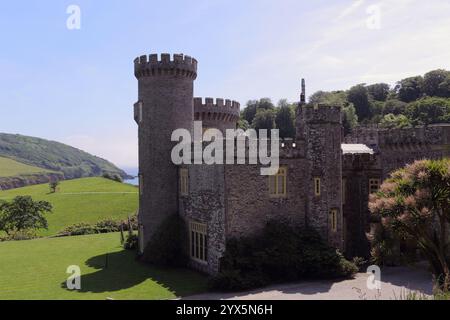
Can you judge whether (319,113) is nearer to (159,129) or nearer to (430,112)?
(159,129)

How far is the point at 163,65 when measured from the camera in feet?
94.5

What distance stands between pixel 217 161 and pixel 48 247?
73.7 feet

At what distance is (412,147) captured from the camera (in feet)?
92.2

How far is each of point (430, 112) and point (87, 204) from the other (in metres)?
70.8

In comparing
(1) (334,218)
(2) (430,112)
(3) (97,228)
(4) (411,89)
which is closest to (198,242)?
(1) (334,218)

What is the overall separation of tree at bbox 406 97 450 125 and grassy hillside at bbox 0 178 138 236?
59.9 metres

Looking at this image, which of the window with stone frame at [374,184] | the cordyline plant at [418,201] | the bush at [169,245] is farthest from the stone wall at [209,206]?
the window with stone frame at [374,184]

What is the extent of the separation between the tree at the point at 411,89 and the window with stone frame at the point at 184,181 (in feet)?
334

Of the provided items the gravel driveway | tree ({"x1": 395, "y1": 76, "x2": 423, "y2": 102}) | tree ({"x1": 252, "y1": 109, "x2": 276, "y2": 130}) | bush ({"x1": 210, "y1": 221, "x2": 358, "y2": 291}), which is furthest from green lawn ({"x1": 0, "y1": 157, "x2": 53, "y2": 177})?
the gravel driveway

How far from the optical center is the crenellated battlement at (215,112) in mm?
35156

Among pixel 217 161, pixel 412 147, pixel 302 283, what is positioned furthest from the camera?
pixel 412 147

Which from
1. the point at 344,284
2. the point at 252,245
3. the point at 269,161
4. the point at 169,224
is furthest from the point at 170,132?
the point at 344,284

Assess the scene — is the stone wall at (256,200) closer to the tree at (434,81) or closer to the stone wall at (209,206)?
the stone wall at (209,206)

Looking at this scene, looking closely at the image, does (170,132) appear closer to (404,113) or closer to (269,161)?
(269,161)
